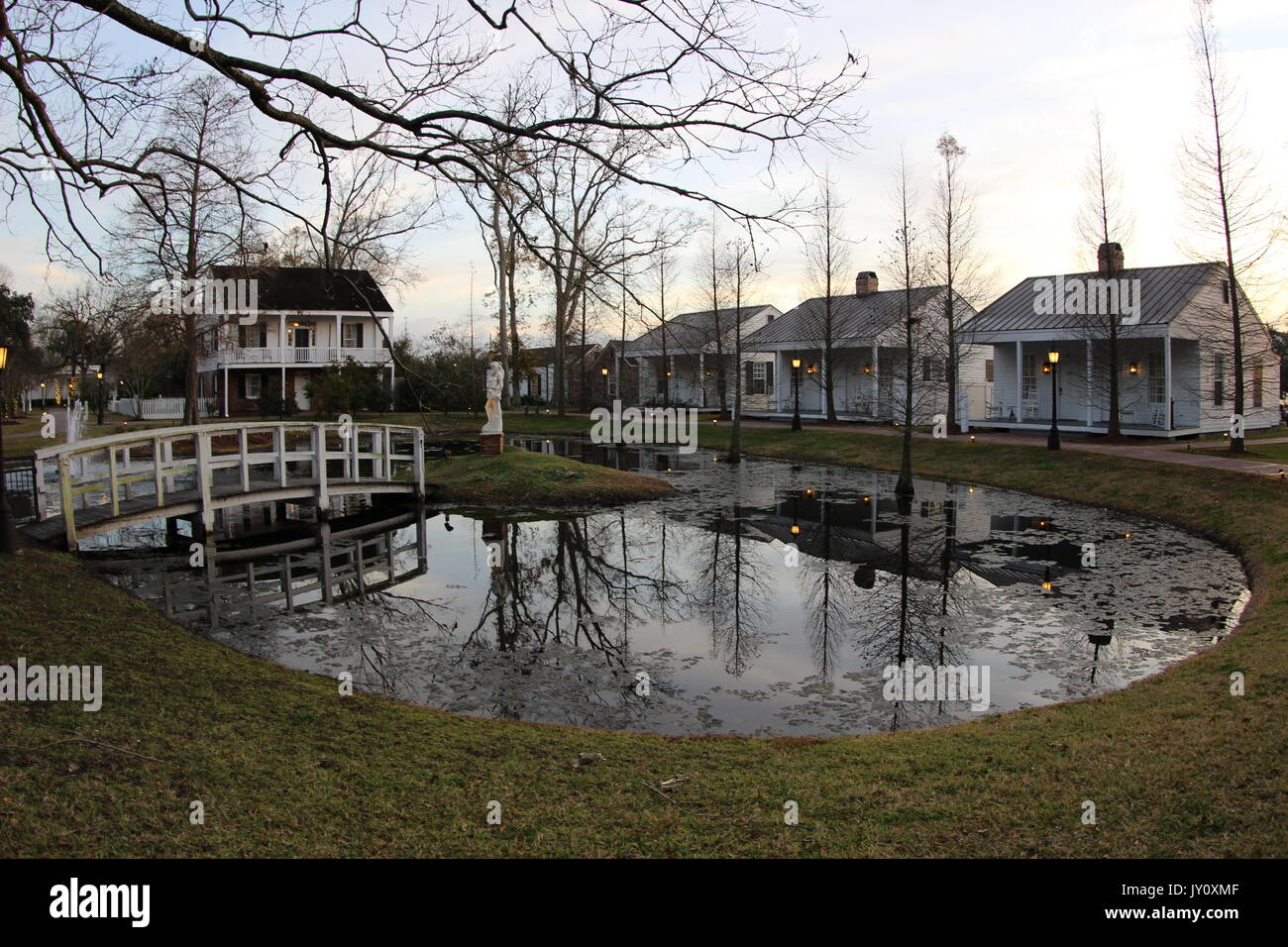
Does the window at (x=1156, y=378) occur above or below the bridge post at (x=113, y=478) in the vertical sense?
above

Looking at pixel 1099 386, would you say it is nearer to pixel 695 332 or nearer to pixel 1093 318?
pixel 1093 318

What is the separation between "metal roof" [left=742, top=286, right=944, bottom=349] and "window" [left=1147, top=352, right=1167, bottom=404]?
30.9 ft

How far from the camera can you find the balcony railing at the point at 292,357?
45250 millimetres

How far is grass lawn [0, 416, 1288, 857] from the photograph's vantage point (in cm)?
501

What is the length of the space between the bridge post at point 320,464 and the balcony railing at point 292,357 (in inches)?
1062

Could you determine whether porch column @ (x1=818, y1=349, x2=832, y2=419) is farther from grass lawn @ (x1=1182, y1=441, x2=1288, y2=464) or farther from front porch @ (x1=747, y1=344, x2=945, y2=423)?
grass lawn @ (x1=1182, y1=441, x2=1288, y2=464)

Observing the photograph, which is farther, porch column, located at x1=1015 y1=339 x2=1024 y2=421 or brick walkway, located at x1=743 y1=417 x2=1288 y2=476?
porch column, located at x1=1015 y1=339 x2=1024 y2=421

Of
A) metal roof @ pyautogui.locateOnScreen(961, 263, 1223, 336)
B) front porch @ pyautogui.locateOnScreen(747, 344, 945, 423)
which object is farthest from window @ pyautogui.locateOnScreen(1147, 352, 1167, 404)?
front porch @ pyautogui.locateOnScreen(747, 344, 945, 423)

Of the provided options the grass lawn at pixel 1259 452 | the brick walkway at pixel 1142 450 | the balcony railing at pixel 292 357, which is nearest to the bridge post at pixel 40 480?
the brick walkway at pixel 1142 450

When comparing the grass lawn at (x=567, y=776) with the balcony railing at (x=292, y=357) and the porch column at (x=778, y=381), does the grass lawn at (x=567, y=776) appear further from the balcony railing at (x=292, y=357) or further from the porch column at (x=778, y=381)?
the balcony railing at (x=292, y=357)

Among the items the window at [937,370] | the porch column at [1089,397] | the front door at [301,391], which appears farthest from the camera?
the front door at [301,391]

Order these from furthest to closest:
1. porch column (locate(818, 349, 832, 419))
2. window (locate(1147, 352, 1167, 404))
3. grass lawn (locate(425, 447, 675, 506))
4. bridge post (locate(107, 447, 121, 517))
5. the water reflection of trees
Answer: porch column (locate(818, 349, 832, 419)) → window (locate(1147, 352, 1167, 404)) → grass lawn (locate(425, 447, 675, 506)) → bridge post (locate(107, 447, 121, 517)) → the water reflection of trees
